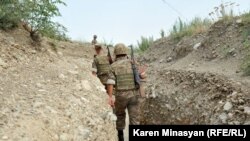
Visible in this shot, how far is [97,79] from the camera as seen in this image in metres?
8.51

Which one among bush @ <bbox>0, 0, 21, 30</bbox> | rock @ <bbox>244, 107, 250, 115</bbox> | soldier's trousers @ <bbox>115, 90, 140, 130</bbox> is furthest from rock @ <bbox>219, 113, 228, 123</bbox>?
bush @ <bbox>0, 0, 21, 30</bbox>

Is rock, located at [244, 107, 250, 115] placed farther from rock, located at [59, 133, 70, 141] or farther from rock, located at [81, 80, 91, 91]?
rock, located at [59, 133, 70, 141]

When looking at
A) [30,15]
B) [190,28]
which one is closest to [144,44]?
[190,28]

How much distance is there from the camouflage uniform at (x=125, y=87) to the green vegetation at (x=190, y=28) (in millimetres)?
6384

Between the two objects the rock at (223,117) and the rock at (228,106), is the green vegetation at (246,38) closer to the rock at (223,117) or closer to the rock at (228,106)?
the rock at (228,106)

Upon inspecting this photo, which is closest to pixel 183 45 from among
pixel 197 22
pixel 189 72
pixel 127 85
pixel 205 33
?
pixel 205 33

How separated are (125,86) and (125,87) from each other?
15 millimetres

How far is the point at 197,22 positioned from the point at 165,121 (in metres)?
6.40

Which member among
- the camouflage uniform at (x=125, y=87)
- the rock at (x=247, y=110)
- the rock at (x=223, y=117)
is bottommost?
the rock at (x=223, y=117)

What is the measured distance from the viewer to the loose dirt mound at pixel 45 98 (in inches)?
217

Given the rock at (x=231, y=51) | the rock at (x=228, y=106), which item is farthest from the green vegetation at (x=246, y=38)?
the rock at (x=228, y=106)

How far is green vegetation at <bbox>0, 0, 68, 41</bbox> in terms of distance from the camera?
8.12 m

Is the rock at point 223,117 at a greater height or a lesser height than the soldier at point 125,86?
lesser

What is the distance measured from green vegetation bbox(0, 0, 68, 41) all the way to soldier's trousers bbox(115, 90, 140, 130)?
2175 millimetres
